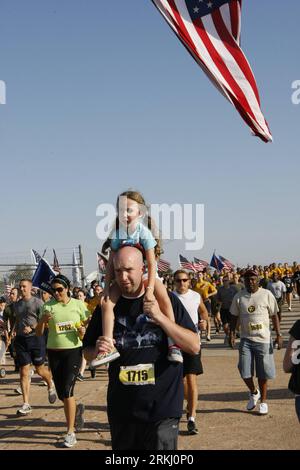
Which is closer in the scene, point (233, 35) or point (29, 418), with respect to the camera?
point (233, 35)

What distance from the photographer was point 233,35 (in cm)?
651

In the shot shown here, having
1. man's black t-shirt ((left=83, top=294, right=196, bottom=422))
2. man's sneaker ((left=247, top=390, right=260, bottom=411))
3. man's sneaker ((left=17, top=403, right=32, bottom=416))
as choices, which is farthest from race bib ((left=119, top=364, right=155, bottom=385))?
man's sneaker ((left=17, top=403, right=32, bottom=416))

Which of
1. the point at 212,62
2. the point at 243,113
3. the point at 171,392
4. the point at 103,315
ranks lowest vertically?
the point at 171,392

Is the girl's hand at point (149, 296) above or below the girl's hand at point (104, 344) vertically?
above

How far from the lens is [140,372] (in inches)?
148

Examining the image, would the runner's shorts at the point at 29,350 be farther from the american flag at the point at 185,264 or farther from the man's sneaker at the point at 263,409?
the american flag at the point at 185,264

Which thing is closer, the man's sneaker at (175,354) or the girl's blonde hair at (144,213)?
the man's sneaker at (175,354)

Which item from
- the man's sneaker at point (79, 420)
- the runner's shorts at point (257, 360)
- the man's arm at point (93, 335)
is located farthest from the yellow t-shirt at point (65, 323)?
the man's arm at point (93, 335)

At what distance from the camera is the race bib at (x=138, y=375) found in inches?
148

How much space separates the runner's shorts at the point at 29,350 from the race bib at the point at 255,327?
127 inches
